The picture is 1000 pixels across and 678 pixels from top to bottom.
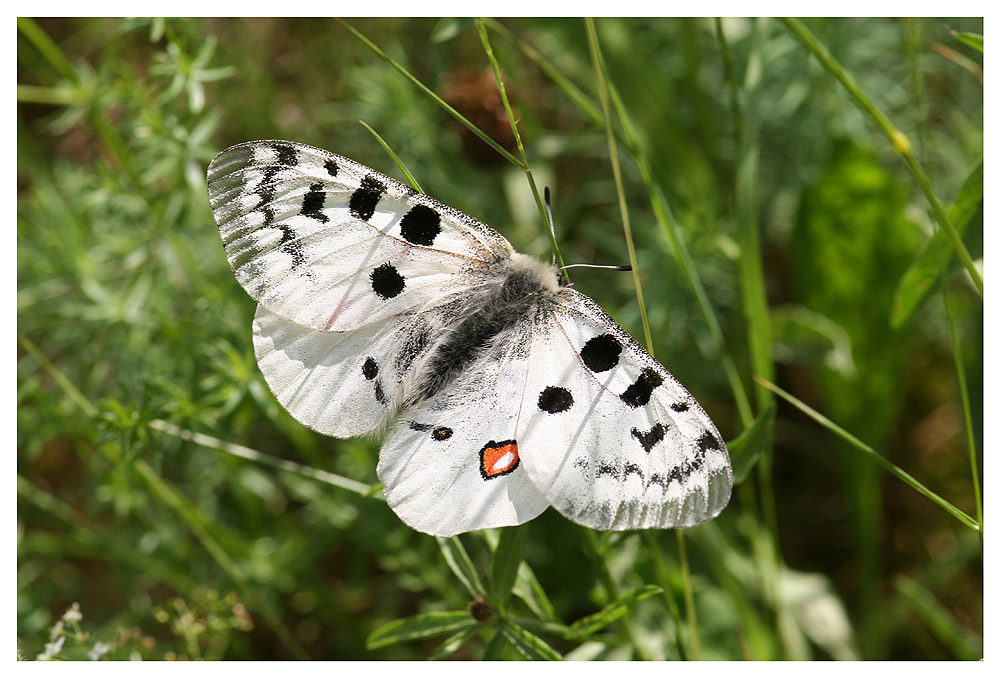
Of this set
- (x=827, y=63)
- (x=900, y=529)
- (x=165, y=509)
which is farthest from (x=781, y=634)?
(x=165, y=509)

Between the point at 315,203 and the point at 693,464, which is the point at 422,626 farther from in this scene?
the point at 315,203

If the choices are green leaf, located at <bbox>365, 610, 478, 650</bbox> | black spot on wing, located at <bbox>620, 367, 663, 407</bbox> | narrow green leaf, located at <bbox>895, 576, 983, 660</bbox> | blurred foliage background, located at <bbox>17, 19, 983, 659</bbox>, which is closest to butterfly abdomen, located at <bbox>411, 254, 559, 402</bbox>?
black spot on wing, located at <bbox>620, 367, 663, 407</bbox>

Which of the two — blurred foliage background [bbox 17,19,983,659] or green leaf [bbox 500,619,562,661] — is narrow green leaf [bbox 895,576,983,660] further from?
green leaf [bbox 500,619,562,661]

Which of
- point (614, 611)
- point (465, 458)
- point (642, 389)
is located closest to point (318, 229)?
point (465, 458)

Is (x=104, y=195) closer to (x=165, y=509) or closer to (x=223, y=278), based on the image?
(x=223, y=278)

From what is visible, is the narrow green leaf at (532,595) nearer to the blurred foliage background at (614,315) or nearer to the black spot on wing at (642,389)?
the blurred foliage background at (614,315)

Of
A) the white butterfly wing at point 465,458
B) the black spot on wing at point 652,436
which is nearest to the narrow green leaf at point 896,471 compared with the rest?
the black spot on wing at point 652,436
